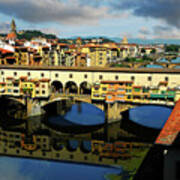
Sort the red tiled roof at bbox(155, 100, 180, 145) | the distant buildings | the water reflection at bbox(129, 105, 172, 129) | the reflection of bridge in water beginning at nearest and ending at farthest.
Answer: the red tiled roof at bbox(155, 100, 180, 145)
the reflection of bridge in water
the water reflection at bbox(129, 105, 172, 129)
the distant buildings

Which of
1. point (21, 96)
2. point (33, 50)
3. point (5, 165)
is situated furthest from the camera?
point (33, 50)

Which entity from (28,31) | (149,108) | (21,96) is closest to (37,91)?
(21,96)

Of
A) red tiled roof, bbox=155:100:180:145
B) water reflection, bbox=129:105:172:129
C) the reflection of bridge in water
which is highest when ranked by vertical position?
red tiled roof, bbox=155:100:180:145

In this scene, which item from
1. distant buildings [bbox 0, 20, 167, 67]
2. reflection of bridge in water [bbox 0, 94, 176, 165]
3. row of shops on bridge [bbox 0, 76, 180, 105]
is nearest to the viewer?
reflection of bridge in water [bbox 0, 94, 176, 165]

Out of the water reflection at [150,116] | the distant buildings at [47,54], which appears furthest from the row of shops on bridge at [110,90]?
the distant buildings at [47,54]

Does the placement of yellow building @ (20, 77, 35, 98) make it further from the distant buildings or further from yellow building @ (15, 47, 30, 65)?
yellow building @ (15, 47, 30, 65)

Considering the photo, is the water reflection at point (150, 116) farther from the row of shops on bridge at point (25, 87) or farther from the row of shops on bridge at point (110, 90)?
the row of shops on bridge at point (25, 87)

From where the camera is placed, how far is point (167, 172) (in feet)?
45.5

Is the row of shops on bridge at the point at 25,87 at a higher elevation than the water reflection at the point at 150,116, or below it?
higher

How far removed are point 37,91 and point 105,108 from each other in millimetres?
12091

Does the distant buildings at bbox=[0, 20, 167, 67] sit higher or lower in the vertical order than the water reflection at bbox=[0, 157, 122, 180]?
higher

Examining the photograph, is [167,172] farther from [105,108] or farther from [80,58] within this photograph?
[80,58]

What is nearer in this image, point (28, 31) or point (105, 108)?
point (105, 108)

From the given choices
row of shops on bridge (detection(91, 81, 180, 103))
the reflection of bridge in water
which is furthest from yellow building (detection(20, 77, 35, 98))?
row of shops on bridge (detection(91, 81, 180, 103))
